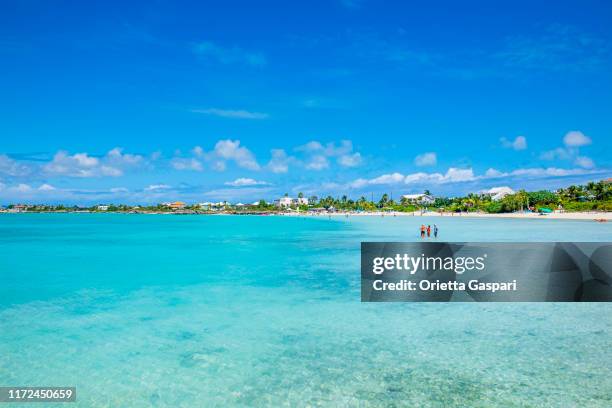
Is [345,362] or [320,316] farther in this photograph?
[320,316]

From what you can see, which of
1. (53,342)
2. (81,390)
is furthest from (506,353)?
(53,342)

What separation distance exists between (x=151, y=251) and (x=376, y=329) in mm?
29057

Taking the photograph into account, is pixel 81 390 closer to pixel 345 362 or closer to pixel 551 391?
pixel 345 362

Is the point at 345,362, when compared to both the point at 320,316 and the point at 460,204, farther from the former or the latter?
the point at 460,204

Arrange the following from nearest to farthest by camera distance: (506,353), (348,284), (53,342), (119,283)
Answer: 1. (506,353)
2. (53,342)
3. (348,284)
4. (119,283)

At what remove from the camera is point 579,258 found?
84.1 ft

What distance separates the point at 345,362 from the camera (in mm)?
9297

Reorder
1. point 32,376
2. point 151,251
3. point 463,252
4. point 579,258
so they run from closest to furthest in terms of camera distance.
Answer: point 32,376
point 579,258
point 463,252
point 151,251

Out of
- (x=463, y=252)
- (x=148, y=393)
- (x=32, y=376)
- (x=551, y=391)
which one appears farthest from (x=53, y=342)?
(x=463, y=252)

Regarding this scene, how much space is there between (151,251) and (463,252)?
81.1 ft

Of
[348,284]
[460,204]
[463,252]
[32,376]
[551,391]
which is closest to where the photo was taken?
[551,391]

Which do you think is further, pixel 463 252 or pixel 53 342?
pixel 463 252

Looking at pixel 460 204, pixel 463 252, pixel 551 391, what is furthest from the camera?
pixel 460 204

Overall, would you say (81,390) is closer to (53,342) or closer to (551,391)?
(53,342)
